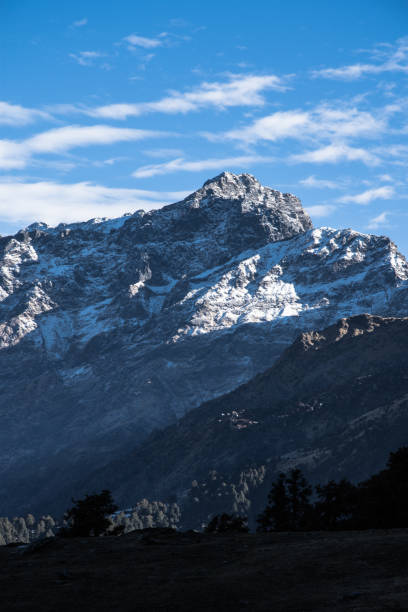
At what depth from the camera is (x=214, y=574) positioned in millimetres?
56188

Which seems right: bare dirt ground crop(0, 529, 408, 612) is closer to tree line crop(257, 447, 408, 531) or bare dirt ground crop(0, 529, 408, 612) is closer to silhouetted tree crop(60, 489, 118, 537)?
tree line crop(257, 447, 408, 531)

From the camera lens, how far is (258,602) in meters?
48.2

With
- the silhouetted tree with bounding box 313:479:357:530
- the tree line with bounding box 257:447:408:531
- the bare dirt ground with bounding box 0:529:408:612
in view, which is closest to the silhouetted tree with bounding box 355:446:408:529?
the tree line with bounding box 257:447:408:531

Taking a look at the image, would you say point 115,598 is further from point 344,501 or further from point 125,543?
point 344,501

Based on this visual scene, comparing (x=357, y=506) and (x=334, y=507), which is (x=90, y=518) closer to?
(x=334, y=507)

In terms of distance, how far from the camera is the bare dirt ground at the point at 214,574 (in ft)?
158

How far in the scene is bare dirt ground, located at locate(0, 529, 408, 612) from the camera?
158ft

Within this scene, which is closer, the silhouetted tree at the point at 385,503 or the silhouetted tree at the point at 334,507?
the silhouetted tree at the point at 385,503

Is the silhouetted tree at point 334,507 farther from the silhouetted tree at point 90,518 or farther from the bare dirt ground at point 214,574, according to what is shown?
the bare dirt ground at point 214,574

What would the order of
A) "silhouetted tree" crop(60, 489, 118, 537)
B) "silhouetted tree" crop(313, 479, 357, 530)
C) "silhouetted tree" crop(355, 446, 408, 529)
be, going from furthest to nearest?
"silhouetted tree" crop(313, 479, 357, 530) < "silhouetted tree" crop(60, 489, 118, 537) < "silhouetted tree" crop(355, 446, 408, 529)

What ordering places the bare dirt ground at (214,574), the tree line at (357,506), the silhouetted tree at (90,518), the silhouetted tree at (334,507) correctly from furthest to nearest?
1. the silhouetted tree at (334,507)
2. the silhouetted tree at (90,518)
3. the tree line at (357,506)
4. the bare dirt ground at (214,574)

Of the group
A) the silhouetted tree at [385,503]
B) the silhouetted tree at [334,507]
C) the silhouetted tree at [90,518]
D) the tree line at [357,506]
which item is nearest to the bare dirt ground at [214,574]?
the silhouetted tree at [385,503]

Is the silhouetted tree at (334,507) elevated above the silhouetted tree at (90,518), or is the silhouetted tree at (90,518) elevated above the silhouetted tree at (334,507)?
the silhouetted tree at (90,518)

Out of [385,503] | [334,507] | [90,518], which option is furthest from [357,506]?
[90,518]
